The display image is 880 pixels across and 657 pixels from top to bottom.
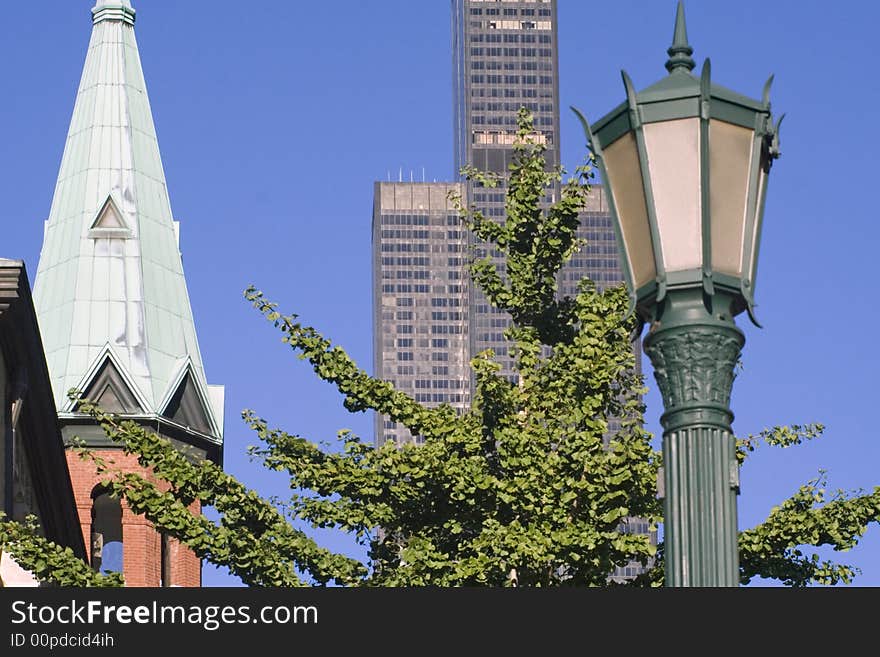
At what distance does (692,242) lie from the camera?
453 inches

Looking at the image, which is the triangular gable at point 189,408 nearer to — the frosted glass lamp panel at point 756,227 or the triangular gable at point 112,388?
the triangular gable at point 112,388

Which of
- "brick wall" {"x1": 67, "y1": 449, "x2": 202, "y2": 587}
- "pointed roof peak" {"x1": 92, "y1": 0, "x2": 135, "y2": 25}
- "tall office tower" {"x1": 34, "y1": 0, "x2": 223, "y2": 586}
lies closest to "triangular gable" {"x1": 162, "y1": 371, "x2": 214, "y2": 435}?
"tall office tower" {"x1": 34, "y1": 0, "x2": 223, "y2": 586}

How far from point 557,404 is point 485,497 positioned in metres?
1.08

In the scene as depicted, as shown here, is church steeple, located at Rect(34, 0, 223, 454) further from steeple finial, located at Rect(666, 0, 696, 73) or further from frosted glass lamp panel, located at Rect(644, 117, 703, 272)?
frosted glass lamp panel, located at Rect(644, 117, 703, 272)

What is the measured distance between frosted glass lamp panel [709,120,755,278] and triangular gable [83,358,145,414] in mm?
36555

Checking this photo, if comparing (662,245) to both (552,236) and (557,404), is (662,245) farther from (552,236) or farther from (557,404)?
(552,236)

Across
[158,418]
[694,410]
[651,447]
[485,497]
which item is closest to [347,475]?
[485,497]

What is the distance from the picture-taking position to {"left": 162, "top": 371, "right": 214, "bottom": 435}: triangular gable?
159 feet

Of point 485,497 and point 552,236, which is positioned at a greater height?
point 552,236

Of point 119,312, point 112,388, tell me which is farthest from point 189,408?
point 119,312

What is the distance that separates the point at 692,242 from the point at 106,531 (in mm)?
40774

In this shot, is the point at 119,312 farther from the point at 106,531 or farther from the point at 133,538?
the point at 106,531

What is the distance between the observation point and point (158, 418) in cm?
4744

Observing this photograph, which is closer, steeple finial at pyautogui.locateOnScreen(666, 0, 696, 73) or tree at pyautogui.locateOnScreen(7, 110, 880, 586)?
steeple finial at pyautogui.locateOnScreen(666, 0, 696, 73)
